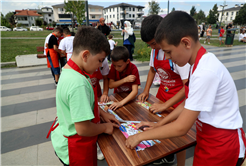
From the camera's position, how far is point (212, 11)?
2116 inches

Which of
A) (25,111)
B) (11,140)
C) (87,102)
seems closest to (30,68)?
(25,111)

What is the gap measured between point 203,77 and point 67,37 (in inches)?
180

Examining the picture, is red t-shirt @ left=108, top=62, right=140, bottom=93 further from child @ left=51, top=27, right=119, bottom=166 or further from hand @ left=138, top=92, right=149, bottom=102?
child @ left=51, top=27, right=119, bottom=166

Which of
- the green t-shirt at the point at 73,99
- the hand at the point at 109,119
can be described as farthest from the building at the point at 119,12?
the green t-shirt at the point at 73,99

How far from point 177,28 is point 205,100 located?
0.41 meters

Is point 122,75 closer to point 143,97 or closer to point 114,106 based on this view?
point 143,97

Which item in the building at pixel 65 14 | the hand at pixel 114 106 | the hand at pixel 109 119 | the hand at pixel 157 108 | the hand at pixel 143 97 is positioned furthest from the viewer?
the building at pixel 65 14

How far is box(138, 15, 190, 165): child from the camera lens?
1518 millimetres

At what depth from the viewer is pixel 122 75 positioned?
2047mm

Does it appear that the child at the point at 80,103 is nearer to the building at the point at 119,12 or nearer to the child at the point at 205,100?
the child at the point at 205,100

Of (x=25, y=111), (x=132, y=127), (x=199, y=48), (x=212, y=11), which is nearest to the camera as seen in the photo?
(x=199, y=48)

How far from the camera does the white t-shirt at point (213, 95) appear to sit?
0.80 meters

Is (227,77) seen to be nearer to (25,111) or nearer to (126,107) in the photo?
(126,107)

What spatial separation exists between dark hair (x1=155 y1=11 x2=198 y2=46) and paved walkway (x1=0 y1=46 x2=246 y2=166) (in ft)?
5.80
